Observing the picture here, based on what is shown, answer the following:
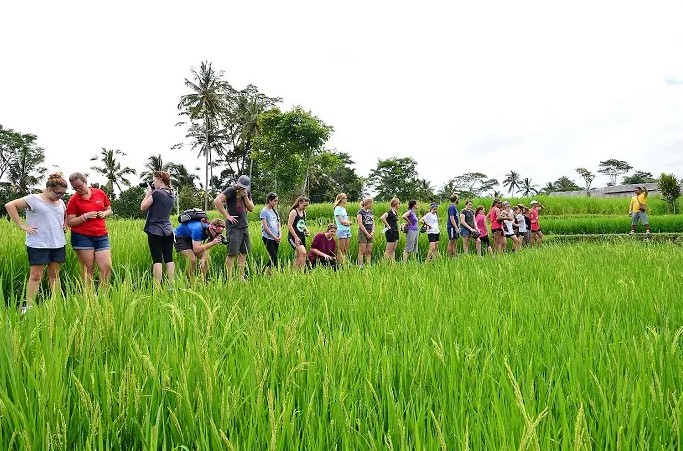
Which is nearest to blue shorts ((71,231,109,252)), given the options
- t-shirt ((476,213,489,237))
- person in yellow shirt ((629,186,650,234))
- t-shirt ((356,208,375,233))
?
t-shirt ((356,208,375,233))

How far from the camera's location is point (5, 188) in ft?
126

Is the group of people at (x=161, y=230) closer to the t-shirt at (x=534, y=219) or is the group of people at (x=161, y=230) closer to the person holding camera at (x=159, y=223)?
the person holding camera at (x=159, y=223)

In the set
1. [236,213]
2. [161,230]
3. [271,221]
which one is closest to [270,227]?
[271,221]

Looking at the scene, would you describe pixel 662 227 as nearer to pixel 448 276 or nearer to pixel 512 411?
pixel 448 276

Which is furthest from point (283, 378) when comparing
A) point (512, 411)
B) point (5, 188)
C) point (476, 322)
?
point (5, 188)

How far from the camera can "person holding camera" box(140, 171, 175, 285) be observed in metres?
5.46

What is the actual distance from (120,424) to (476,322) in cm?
180

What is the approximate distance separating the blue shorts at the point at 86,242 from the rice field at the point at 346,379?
107 inches

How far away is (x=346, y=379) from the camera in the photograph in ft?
4.80

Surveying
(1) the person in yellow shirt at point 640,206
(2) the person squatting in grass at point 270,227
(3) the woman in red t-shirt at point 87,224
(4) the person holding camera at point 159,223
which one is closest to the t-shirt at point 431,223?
(2) the person squatting in grass at point 270,227

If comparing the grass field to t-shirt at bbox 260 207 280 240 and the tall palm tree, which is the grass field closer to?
t-shirt at bbox 260 207 280 240

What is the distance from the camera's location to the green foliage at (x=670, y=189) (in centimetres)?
2203

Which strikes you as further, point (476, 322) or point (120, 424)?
point (476, 322)

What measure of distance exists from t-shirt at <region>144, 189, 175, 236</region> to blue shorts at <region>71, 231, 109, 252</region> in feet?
1.73
